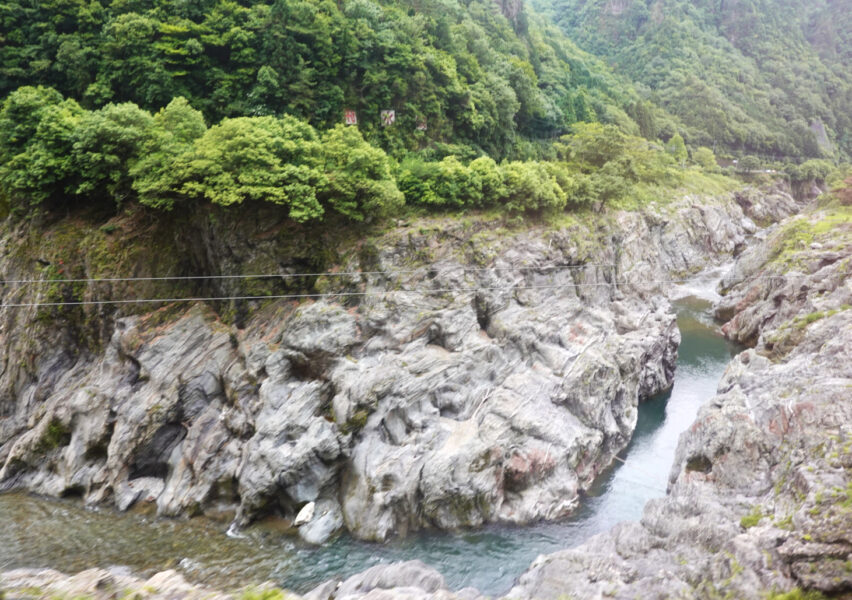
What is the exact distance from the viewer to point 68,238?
21406mm

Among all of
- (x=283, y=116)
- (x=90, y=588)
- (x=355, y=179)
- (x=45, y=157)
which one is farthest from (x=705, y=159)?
(x=90, y=588)

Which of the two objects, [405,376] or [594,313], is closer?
[405,376]

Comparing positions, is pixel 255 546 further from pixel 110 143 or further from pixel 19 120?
pixel 19 120

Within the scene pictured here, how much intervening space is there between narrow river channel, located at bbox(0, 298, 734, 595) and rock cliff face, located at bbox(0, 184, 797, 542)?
688 mm

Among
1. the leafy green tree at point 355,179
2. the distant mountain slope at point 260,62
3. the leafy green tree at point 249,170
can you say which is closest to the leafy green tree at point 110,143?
the leafy green tree at point 249,170

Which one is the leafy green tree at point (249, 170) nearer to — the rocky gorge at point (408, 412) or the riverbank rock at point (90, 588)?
the rocky gorge at point (408, 412)

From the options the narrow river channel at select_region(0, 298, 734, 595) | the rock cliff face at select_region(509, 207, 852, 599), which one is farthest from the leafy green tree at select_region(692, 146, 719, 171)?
the narrow river channel at select_region(0, 298, 734, 595)

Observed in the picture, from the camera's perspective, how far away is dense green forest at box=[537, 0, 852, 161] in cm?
7344

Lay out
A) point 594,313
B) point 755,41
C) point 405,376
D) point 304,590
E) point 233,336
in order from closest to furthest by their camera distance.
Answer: point 304,590, point 405,376, point 233,336, point 594,313, point 755,41

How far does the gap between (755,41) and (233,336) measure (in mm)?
115614

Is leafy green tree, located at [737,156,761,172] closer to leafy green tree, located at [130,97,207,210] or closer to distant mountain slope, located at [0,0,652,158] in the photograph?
distant mountain slope, located at [0,0,652,158]

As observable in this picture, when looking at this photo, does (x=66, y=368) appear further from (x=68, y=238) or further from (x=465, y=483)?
(x=465, y=483)

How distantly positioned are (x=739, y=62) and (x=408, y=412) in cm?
10301

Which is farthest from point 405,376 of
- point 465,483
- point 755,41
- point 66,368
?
point 755,41
